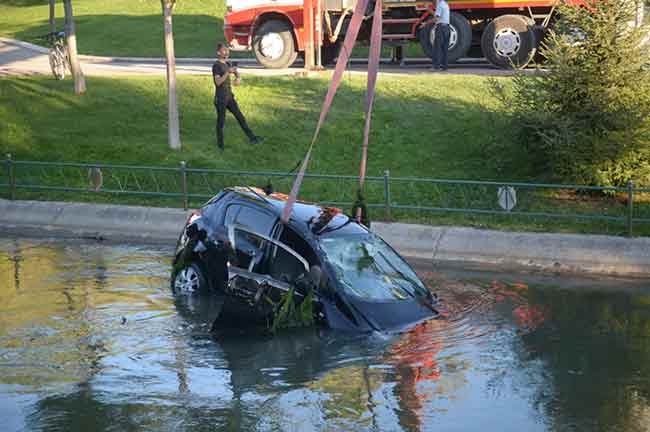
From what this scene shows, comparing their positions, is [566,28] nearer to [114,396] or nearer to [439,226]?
[439,226]

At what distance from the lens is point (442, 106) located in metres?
21.0

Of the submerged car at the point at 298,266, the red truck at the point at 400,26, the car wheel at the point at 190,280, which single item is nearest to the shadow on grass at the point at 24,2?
the red truck at the point at 400,26

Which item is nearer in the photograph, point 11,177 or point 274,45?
point 11,177

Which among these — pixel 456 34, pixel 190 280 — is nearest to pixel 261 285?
pixel 190 280

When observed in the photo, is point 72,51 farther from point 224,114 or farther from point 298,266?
point 298,266

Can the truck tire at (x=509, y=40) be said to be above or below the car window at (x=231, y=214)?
above

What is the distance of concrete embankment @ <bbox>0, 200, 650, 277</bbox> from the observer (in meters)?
14.7

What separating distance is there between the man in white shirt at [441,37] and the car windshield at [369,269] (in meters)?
12.4

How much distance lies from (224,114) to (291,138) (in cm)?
161

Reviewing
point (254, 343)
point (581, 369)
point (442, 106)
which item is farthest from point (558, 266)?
point (442, 106)

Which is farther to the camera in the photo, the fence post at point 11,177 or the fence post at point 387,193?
the fence post at point 11,177

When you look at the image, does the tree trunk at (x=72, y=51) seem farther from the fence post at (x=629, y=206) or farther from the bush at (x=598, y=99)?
the fence post at (x=629, y=206)

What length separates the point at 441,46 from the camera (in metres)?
24.0

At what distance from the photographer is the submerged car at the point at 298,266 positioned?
36.9ft
